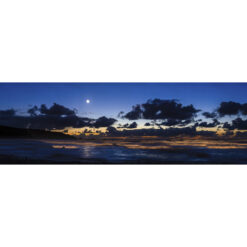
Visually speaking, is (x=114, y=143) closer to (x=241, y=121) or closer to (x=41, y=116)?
(x=41, y=116)

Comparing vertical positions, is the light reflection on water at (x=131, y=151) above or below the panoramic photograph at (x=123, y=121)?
below

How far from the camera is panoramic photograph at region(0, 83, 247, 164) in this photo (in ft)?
22.7

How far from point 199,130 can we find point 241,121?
3.57ft

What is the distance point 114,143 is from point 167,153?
140 centimetres

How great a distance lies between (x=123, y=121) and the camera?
23.4ft

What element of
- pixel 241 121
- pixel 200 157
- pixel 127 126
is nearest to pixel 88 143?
pixel 127 126

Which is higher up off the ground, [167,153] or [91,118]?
[91,118]

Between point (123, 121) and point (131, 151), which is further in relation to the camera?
point (123, 121)

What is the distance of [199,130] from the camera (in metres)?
7.11

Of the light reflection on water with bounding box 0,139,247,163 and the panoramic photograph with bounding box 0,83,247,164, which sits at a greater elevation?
the panoramic photograph with bounding box 0,83,247,164

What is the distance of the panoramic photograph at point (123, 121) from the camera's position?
22.7ft

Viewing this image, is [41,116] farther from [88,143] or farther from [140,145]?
[140,145]

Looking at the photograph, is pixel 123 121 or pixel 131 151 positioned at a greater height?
pixel 123 121
